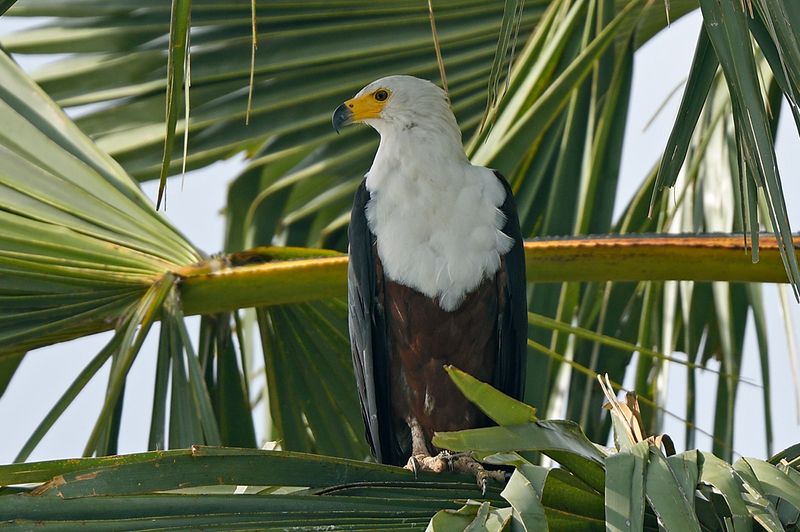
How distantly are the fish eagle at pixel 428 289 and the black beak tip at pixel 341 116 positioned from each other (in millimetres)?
168

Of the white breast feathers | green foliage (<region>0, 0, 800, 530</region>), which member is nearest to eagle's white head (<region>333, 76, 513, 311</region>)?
the white breast feathers

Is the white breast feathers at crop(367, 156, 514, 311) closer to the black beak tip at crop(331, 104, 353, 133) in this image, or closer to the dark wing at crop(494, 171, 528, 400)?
the dark wing at crop(494, 171, 528, 400)

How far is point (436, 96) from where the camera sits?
3.55 meters

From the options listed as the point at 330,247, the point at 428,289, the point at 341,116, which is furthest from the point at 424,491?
the point at 330,247

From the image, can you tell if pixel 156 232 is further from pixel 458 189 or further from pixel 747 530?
pixel 747 530

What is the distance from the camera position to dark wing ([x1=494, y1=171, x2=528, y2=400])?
10.4ft

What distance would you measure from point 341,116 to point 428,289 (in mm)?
676

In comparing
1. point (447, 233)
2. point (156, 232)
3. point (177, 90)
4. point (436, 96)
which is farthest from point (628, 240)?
point (177, 90)

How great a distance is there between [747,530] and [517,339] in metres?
1.67

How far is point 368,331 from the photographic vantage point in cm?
321

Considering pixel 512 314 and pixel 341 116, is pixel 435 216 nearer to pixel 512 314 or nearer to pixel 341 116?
pixel 512 314

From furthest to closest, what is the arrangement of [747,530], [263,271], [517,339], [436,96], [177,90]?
[436,96] < [517,339] < [263,271] < [177,90] < [747,530]

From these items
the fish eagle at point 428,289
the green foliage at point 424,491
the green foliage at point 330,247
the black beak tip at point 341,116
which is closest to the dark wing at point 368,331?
the fish eagle at point 428,289

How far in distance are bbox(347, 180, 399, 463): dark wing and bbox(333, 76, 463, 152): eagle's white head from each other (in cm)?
27
